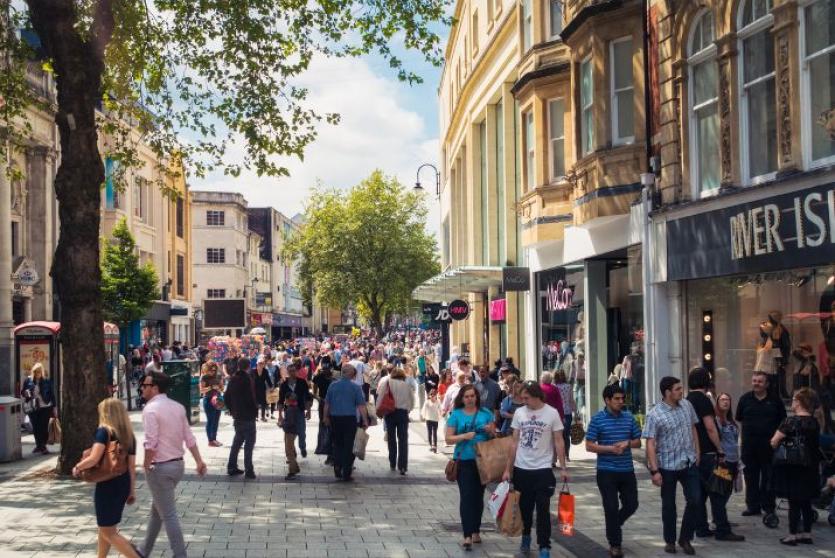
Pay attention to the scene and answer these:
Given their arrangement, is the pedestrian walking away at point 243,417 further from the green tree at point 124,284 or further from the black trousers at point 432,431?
the green tree at point 124,284

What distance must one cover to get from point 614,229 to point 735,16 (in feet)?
17.5

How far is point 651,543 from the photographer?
10.0 meters

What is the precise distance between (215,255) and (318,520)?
237 feet

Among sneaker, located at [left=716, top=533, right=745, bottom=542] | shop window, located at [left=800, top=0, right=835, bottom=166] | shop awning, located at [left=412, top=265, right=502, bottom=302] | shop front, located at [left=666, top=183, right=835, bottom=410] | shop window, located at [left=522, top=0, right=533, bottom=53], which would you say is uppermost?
shop window, located at [left=522, top=0, right=533, bottom=53]

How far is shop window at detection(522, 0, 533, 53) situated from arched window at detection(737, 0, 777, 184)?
9660mm

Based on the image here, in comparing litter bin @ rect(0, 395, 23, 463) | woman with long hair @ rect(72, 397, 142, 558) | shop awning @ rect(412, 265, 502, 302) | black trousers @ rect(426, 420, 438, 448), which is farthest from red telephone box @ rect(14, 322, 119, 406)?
woman with long hair @ rect(72, 397, 142, 558)

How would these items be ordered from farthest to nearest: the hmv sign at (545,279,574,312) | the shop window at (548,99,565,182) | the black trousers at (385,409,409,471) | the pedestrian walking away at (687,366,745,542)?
the hmv sign at (545,279,574,312) < the shop window at (548,99,565,182) < the black trousers at (385,409,409,471) < the pedestrian walking away at (687,366,745,542)

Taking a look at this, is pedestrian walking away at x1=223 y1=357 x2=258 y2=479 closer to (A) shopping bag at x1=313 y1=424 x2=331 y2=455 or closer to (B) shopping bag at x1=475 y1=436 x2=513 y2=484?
(A) shopping bag at x1=313 y1=424 x2=331 y2=455

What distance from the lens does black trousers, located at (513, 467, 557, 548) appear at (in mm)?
9156

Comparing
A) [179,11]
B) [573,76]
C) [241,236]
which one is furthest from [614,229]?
[241,236]

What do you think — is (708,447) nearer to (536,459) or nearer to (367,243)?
(536,459)

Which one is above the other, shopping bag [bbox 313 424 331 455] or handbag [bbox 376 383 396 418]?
handbag [bbox 376 383 396 418]

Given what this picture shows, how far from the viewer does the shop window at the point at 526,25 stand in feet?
77.7

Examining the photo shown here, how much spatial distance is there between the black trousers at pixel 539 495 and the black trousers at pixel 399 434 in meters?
6.20
